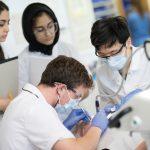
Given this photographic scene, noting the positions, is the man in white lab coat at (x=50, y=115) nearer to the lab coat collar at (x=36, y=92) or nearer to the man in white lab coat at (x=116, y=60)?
the lab coat collar at (x=36, y=92)

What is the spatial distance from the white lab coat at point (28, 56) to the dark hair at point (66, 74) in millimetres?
739

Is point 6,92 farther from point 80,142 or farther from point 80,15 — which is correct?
point 80,15

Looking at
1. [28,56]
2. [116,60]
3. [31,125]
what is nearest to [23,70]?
[28,56]

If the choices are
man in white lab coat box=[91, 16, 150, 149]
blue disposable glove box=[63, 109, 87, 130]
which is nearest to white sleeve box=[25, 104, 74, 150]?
blue disposable glove box=[63, 109, 87, 130]

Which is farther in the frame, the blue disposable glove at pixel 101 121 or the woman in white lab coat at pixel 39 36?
the woman in white lab coat at pixel 39 36

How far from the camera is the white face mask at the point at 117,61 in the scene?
1798mm

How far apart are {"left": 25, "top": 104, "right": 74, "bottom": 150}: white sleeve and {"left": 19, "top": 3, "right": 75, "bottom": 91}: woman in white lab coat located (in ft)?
2.86

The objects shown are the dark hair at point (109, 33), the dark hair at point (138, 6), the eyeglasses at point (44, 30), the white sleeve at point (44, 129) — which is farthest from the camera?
the dark hair at point (138, 6)

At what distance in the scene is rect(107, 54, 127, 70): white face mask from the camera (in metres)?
1.80

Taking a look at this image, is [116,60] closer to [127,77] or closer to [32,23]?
[127,77]

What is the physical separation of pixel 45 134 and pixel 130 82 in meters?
0.77

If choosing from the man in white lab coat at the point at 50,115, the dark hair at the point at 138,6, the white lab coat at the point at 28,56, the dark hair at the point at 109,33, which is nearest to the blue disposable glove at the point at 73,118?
the man in white lab coat at the point at 50,115

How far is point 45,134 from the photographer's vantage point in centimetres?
130

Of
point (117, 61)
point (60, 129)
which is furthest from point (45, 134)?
point (117, 61)
